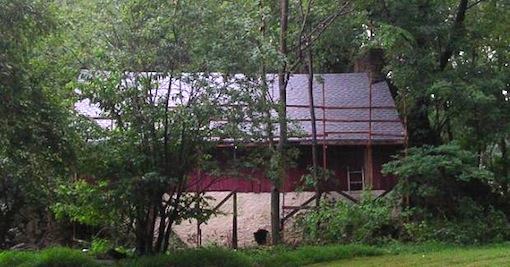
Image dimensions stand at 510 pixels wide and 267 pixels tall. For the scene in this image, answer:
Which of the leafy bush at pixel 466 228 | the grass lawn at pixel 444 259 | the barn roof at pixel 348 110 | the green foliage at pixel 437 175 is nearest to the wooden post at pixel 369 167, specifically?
the barn roof at pixel 348 110

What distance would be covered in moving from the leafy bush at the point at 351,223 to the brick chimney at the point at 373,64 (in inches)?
308

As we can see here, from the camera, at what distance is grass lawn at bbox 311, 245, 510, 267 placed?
46.7 ft

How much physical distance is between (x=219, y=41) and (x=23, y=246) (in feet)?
29.3

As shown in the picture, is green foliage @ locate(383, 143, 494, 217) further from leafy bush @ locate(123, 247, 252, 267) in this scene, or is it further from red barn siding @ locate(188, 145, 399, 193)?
leafy bush @ locate(123, 247, 252, 267)

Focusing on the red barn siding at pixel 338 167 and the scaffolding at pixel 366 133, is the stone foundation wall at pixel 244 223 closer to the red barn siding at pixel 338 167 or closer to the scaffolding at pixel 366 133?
the red barn siding at pixel 338 167

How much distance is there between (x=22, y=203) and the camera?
1725 centimetres

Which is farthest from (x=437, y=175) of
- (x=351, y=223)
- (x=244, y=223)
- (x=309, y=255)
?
(x=244, y=223)

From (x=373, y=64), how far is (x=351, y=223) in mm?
10122

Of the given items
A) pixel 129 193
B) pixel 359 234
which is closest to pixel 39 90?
pixel 129 193

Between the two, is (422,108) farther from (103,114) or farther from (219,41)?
(103,114)

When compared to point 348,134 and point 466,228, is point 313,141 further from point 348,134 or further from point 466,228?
point 466,228

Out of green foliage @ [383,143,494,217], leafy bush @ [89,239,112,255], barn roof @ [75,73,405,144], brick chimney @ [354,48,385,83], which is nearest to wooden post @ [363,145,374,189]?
barn roof @ [75,73,405,144]

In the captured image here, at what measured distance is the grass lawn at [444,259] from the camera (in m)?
14.2

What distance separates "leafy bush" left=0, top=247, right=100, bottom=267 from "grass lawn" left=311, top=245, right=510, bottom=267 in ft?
A: 16.4
